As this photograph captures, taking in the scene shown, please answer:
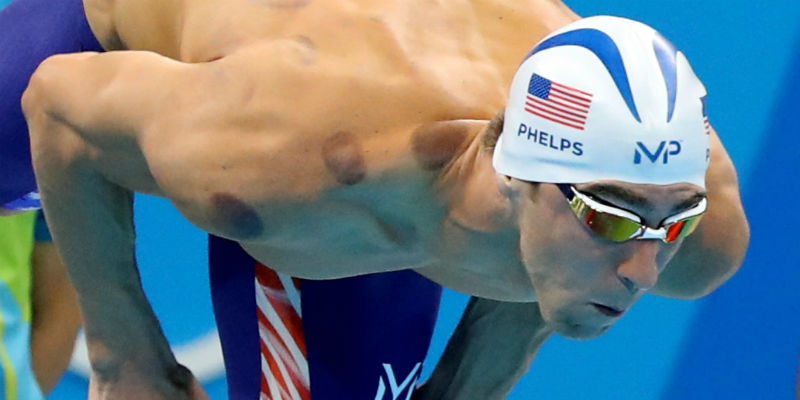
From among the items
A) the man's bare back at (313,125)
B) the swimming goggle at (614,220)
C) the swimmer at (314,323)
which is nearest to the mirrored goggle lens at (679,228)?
the swimming goggle at (614,220)

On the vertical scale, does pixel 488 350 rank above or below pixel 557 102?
below

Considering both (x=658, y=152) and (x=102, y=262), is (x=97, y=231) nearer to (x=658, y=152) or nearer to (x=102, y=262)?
(x=102, y=262)

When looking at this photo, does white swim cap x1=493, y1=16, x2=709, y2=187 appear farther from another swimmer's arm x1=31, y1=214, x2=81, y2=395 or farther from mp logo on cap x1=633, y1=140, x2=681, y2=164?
another swimmer's arm x1=31, y1=214, x2=81, y2=395

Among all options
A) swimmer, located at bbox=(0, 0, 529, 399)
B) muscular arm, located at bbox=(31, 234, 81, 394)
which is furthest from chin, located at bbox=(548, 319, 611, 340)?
muscular arm, located at bbox=(31, 234, 81, 394)

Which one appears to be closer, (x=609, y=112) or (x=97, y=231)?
(x=609, y=112)

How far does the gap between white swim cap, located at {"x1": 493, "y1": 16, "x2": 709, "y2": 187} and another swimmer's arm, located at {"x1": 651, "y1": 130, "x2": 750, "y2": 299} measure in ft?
0.46

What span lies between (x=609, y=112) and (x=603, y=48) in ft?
0.13

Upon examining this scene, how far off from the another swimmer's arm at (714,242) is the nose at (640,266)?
0.14 metres

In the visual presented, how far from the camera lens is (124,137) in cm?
86

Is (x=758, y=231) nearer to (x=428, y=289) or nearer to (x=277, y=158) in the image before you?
(x=428, y=289)

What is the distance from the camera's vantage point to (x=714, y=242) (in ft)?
2.93

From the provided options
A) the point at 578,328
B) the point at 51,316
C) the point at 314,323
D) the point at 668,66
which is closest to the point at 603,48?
the point at 668,66

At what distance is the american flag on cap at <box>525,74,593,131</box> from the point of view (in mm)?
732

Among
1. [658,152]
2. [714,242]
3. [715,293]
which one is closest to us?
[658,152]
